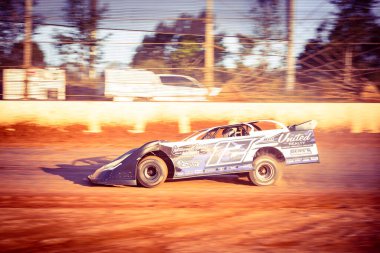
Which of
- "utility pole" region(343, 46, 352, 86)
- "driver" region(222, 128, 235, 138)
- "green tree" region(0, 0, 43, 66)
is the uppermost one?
"green tree" region(0, 0, 43, 66)

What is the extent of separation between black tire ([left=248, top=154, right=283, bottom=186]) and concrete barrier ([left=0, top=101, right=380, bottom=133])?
7.87m

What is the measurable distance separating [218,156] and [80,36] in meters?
12.0

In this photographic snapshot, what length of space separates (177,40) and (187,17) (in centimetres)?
108

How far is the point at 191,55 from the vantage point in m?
18.1

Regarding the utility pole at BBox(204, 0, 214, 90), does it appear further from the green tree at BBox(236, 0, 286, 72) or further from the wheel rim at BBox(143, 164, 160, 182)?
the wheel rim at BBox(143, 164, 160, 182)

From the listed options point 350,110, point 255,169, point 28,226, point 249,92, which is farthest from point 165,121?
point 28,226

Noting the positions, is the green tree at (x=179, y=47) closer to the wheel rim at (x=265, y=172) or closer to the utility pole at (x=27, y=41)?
the utility pole at (x=27, y=41)

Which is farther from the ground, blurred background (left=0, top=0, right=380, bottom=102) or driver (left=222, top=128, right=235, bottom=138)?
blurred background (left=0, top=0, right=380, bottom=102)

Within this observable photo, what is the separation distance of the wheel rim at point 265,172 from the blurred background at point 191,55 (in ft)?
29.4

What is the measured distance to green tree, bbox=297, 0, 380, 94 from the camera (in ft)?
59.4

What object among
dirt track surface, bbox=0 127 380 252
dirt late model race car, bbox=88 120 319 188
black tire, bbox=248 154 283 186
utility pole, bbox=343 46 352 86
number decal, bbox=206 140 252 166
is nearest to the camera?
dirt track surface, bbox=0 127 380 252

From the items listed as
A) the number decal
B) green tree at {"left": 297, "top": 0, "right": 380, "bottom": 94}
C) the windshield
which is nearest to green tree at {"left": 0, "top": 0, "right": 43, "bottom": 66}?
the windshield

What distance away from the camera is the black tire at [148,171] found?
8.52 m

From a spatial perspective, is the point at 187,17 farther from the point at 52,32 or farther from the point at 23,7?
the point at 23,7
